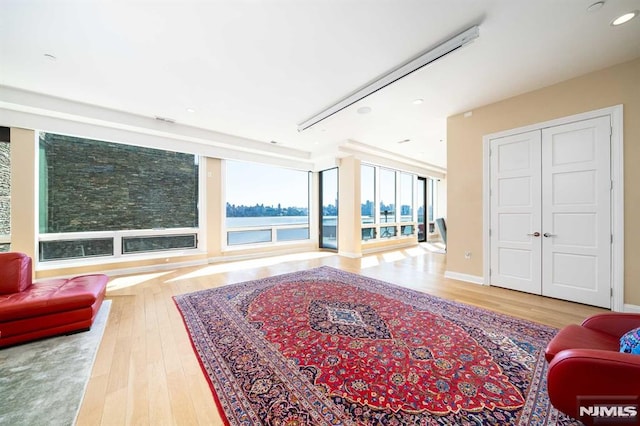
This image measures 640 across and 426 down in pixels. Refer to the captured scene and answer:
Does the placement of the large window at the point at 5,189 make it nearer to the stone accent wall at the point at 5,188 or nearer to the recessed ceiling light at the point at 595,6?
the stone accent wall at the point at 5,188

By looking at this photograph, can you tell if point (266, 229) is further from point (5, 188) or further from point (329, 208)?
point (5, 188)

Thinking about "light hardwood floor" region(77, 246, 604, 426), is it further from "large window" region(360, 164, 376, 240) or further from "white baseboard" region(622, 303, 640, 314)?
"large window" region(360, 164, 376, 240)

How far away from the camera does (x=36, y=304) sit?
7.25ft

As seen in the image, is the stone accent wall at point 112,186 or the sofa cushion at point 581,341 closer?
the sofa cushion at point 581,341

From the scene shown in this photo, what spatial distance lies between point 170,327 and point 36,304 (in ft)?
3.87

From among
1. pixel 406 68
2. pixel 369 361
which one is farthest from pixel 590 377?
pixel 406 68

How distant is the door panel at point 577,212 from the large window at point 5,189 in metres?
8.40

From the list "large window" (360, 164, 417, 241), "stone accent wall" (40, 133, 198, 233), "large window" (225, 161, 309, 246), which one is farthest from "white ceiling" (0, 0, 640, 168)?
"large window" (360, 164, 417, 241)

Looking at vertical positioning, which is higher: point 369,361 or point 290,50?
point 290,50

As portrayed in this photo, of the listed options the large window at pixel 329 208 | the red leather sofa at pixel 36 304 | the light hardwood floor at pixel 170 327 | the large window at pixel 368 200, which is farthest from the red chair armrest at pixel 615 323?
the large window at pixel 329 208

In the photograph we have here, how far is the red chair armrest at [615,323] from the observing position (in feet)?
5.32

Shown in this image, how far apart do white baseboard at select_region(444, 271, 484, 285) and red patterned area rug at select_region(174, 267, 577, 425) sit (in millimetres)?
1321

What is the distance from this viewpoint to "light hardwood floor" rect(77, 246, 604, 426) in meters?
1.48

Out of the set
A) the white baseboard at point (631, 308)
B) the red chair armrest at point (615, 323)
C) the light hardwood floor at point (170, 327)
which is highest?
the red chair armrest at point (615, 323)
